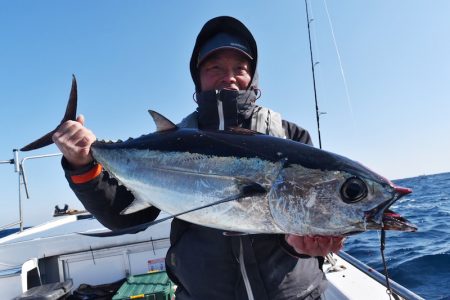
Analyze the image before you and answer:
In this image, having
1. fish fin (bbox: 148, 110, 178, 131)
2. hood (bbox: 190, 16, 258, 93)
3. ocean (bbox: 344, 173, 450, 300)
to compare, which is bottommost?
ocean (bbox: 344, 173, 450, 300)

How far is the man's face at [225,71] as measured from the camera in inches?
107

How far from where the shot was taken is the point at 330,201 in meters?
1.64

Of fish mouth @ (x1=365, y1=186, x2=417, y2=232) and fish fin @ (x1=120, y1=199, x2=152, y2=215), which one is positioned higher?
fish fin @ (x1=120, y1=199, x2=152, y2=215)

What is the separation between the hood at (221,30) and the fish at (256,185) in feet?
3.54

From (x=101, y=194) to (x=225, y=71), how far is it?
138cm

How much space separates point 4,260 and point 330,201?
5.63m

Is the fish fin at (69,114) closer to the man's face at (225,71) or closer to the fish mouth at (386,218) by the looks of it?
the man's face at (225,71)

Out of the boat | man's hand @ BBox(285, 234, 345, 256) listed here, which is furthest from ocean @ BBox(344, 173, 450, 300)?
man's hand @ BBox(285, 234, 345, 256)

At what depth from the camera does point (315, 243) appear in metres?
1.78

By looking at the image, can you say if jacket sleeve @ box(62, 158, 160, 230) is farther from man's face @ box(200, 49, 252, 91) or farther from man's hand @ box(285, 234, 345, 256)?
man's hand @ box(285, 234, 345, 256)

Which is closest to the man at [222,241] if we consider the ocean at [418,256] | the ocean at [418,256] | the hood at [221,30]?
the hood at [221,30]

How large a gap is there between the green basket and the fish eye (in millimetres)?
3508

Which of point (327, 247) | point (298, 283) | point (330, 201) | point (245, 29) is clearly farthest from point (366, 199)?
point (245, 29)

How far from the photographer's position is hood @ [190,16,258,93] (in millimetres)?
3021
